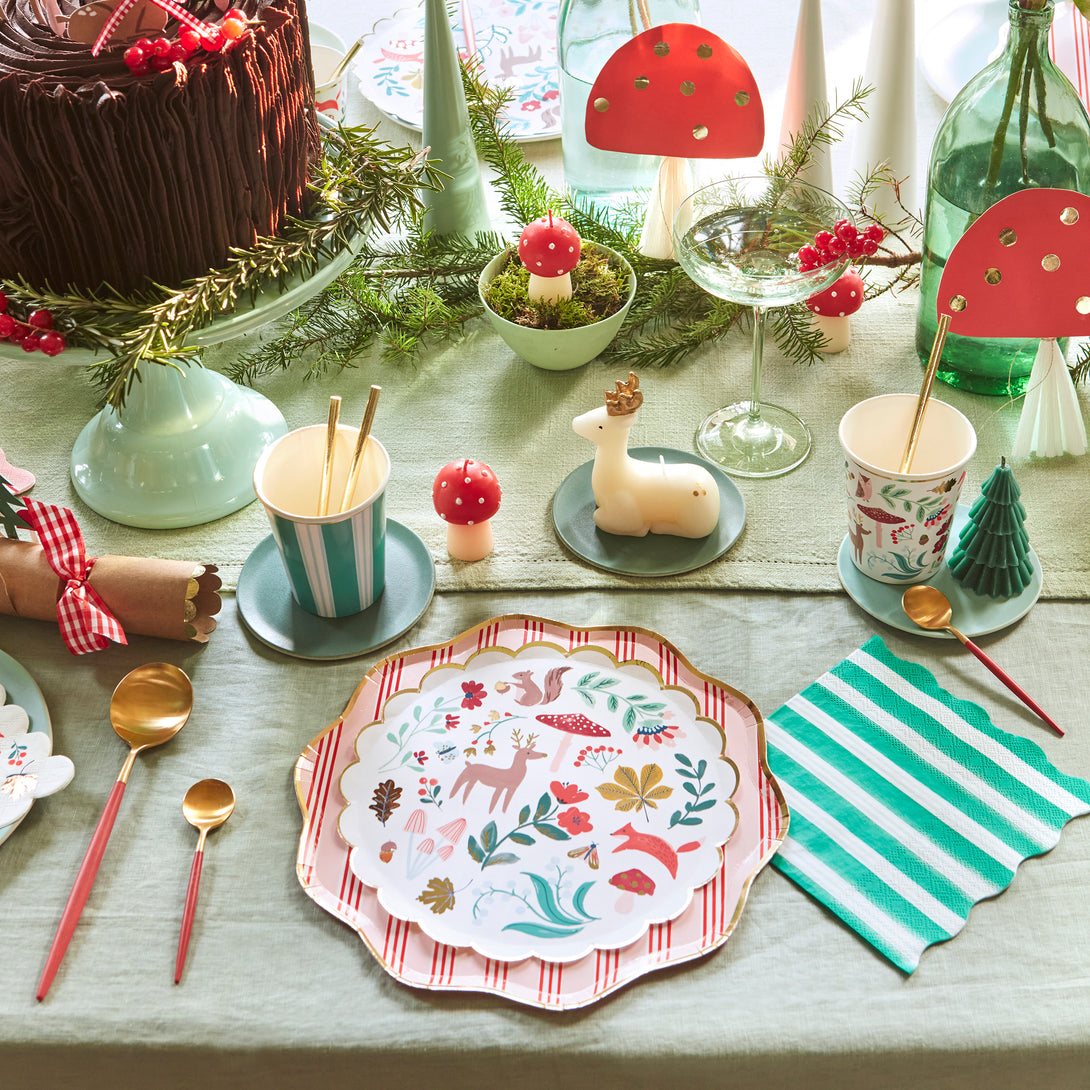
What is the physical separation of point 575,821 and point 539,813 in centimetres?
2

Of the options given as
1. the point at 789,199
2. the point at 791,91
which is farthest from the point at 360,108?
the point at 789,199

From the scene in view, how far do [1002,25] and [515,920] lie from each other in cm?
107

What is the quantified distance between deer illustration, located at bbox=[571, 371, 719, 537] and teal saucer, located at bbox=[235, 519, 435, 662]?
5.5 inches

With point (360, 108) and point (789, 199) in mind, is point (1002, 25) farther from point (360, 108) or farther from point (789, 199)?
point (360, 108)

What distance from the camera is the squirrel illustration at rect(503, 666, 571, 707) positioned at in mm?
710

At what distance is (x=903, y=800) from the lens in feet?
2.11

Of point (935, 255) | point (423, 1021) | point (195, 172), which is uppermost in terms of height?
point (195, 172)

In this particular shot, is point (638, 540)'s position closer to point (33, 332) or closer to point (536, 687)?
point (536, 687)

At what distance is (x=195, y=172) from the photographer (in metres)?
0.67

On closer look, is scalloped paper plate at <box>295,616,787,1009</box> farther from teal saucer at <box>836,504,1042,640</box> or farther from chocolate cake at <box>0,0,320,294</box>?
chocolate cake at <box>0,0,320,294</box>

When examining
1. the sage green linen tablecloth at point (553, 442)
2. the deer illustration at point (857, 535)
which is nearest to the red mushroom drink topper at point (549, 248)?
the sage green linen tablecloth at point (553, 442)

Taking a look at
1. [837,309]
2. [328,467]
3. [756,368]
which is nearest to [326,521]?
[328,467]

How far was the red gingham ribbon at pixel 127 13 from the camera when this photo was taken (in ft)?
2.16

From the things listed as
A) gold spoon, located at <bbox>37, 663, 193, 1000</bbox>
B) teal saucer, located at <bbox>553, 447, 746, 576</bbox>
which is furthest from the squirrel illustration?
gold spoon, located at <bbox>37, 663, 193, 1000</bbox>
